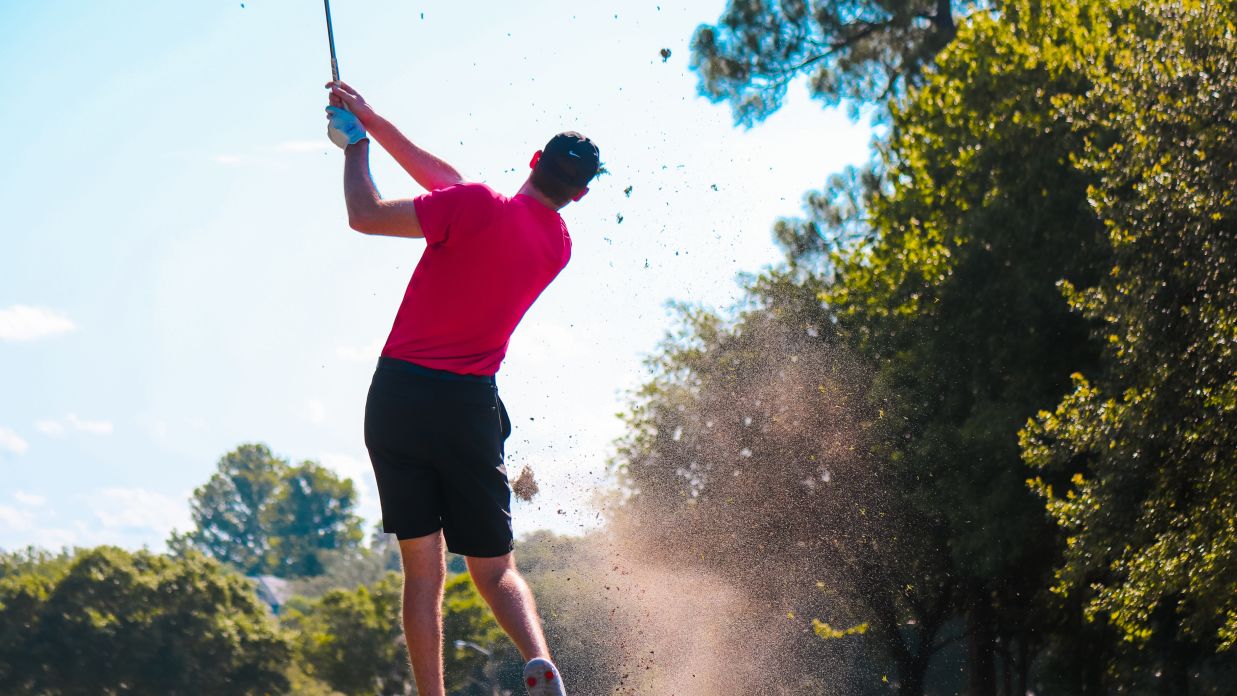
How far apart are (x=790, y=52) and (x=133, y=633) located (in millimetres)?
38375

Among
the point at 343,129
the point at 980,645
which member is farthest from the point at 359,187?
the point at 980,645

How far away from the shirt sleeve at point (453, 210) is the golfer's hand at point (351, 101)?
56cm

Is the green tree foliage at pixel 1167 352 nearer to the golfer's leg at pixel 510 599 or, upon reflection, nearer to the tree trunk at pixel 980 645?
the tree trunk at pixel 980 645

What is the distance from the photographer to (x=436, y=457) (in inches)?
173

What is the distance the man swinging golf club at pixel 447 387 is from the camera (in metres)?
4.32

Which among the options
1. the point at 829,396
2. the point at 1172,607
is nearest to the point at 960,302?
the point at 829,396

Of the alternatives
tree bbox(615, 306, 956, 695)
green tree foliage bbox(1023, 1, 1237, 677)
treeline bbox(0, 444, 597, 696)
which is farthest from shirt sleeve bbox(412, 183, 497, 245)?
treeline bbox(0, 444, 597, 696)

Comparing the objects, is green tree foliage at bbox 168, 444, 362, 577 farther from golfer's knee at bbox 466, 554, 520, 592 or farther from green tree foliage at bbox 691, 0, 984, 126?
golfer's knee at bbox 466, 554, 520, 592

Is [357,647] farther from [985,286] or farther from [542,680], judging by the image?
[542,680]

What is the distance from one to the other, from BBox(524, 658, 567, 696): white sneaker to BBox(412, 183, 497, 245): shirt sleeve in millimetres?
1331

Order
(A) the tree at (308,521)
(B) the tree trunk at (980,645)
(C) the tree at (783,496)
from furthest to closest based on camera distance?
(A) the tree at (308,521)
(B) the tree trunk at (980,645)
(C) the tree at (783,496)

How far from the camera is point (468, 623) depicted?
54.9 meters

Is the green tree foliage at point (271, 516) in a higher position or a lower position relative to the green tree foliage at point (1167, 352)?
higher

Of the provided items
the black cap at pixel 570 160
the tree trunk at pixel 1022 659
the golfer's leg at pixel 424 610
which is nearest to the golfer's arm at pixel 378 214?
the black cap at pixel 570 160
